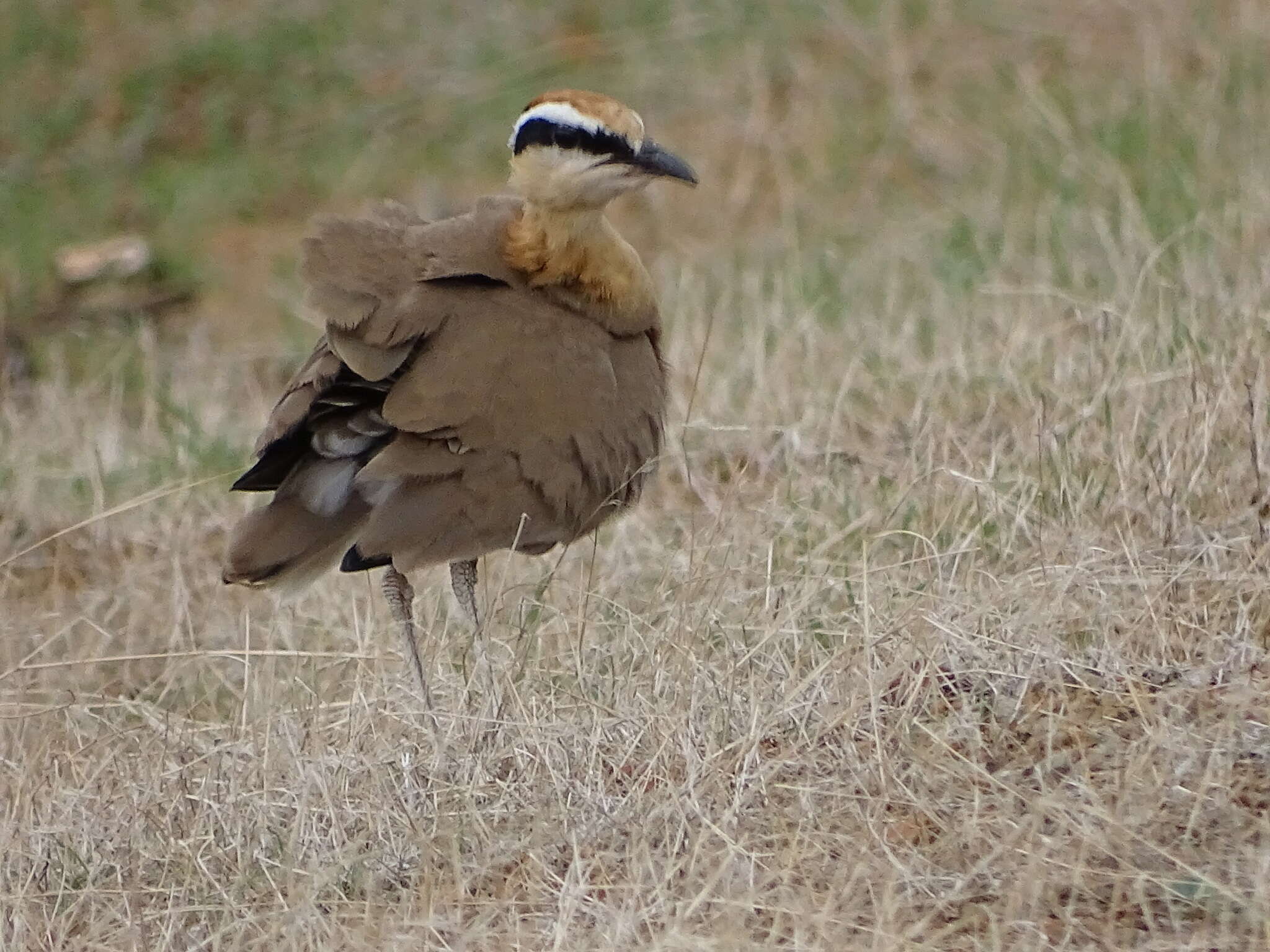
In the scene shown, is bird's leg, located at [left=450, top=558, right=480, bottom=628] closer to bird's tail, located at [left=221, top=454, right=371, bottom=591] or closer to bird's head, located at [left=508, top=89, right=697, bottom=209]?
bird's tail, located at [left=221, top=454, right=371, bottom=591]

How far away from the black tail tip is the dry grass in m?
0.19

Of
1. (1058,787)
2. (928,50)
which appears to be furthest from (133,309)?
(1058,787)

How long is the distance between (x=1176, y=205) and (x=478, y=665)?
3.48 meters

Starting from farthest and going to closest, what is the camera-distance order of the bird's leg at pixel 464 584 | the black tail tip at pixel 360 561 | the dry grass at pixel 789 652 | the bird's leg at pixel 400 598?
the bird's leg at pixel 464 584 → the bird's leg at pixel 400 598 → the black tail tip at pixel 360 561 → the dry grass at pixel 789 652

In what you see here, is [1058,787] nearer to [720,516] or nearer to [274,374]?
[720,516]

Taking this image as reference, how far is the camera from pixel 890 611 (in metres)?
3.79

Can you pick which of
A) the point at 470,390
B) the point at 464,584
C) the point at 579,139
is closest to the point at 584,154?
the point at 579,139

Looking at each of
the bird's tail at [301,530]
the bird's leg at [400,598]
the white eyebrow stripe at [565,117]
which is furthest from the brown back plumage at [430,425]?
the white eyebrow stripe at [565,117]

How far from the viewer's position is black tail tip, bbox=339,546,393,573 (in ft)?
12.9

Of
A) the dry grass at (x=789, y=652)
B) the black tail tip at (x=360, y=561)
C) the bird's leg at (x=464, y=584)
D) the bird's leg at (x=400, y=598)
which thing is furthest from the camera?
the bird's leg at (x=464, y=584)

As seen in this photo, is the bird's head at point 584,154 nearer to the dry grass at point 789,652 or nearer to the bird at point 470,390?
the bird at point 470,390

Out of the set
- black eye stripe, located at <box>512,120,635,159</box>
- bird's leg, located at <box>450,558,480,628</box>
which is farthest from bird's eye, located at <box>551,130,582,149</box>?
bird's leg, located at <box>450,558,480,628</box>

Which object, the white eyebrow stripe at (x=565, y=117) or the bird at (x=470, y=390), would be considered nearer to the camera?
the bird at (x=470, y=390)

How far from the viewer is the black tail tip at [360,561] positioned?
12.9 feet
